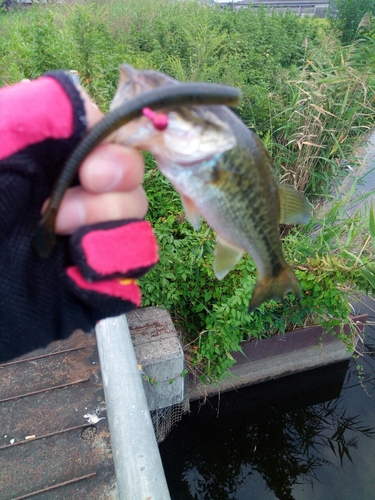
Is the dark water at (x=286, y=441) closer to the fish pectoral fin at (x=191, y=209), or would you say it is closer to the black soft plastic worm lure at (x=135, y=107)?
the fish pectoral fin at (x=191, y=209)

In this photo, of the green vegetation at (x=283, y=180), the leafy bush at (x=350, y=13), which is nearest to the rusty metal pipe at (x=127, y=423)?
the green vegetation at (x=283, y=180)

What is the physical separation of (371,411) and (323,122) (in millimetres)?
3222

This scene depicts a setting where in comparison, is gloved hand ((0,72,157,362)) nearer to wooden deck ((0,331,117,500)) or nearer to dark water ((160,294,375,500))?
wooden deck ((0,331,117,500))

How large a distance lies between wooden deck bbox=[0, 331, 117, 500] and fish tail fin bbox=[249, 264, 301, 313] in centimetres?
153

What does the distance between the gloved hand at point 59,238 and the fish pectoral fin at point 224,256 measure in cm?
41

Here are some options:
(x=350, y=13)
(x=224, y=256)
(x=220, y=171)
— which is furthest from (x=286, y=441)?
(x=350, y=13)

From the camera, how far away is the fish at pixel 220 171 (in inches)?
45.7

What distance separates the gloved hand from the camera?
111 centimetres

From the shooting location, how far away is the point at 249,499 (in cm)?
391

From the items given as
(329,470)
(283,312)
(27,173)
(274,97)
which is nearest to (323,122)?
(274,97)

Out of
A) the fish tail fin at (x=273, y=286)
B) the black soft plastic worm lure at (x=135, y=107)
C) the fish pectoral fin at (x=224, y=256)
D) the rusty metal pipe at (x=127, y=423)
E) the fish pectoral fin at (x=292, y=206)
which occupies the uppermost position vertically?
the black soft plastic worm lure at (x=135, y=107)

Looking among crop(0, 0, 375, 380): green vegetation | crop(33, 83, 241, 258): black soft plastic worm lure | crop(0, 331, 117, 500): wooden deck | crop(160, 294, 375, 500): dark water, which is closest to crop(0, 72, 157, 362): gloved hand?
crop(33, 83, 241, 258): black soft plastic worm lure

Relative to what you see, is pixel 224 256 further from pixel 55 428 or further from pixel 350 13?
pixel 350 13

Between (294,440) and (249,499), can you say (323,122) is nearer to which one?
(294,440)
